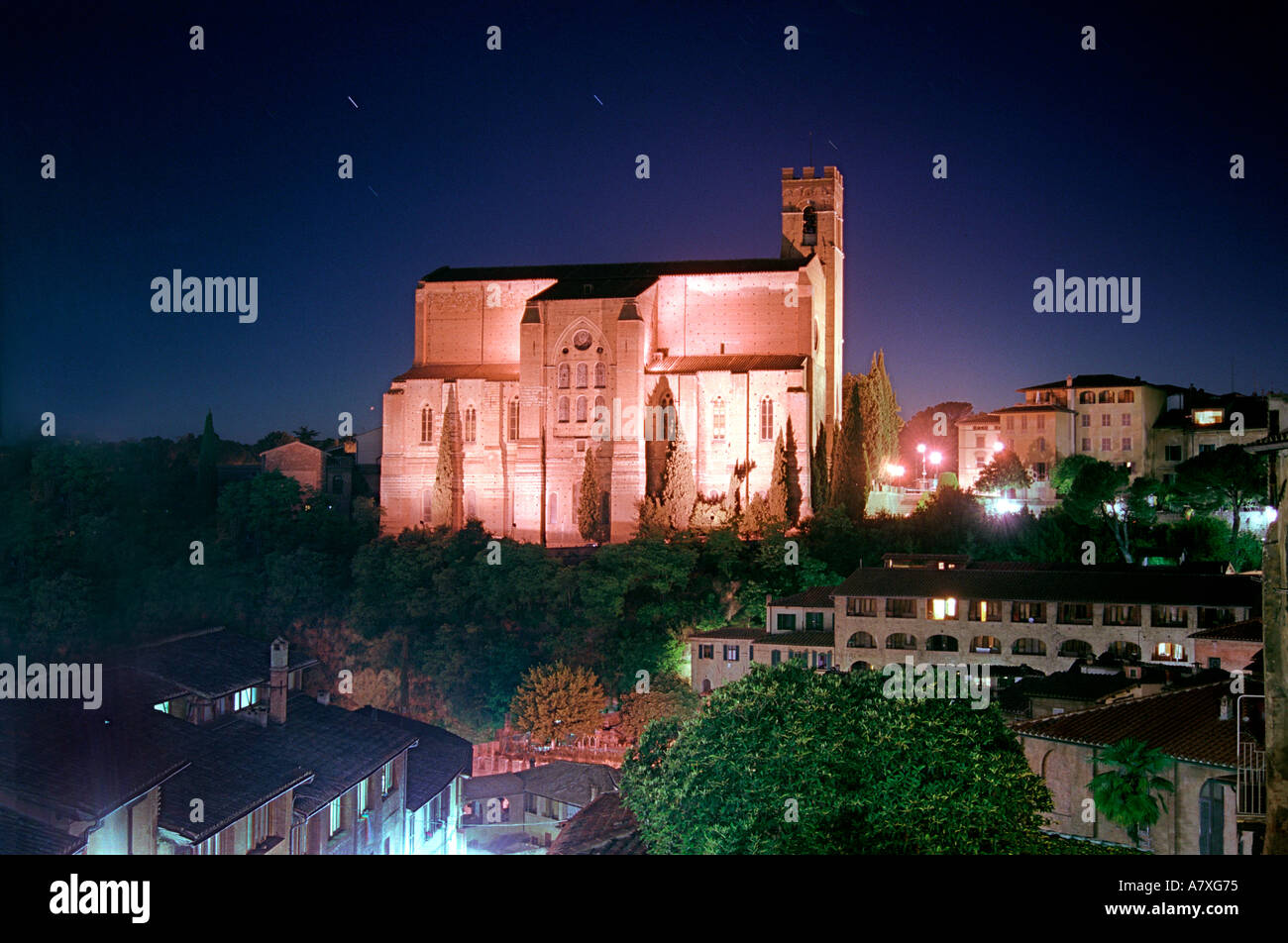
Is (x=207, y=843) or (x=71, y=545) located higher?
(x=71, y=545)

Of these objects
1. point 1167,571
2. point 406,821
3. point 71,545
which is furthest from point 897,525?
point 71,545

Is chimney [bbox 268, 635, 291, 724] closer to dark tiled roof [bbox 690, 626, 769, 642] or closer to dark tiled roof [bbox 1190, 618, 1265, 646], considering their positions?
dark tiled roof [bbox 690, 626, 769, 642]

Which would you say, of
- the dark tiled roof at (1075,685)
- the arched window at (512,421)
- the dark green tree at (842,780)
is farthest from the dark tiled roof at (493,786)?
the arched window at (512,421)

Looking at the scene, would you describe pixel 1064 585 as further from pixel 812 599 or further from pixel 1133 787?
pixel 1133 787

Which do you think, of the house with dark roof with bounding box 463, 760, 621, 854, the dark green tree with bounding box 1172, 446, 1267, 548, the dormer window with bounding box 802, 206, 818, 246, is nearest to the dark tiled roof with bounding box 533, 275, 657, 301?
the dormer window with bounding box 802, 206, 818, 246
